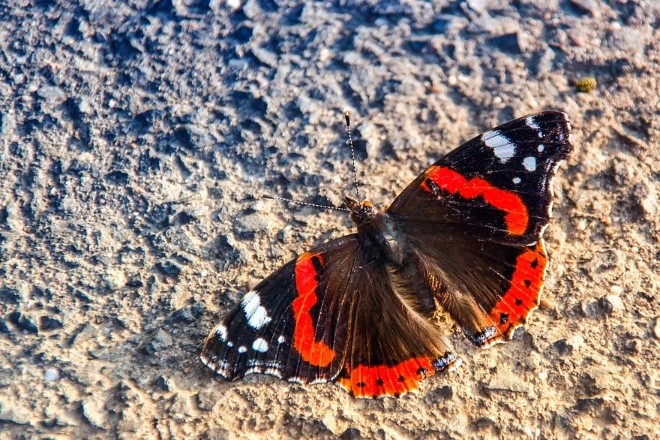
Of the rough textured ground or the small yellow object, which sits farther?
the small yellow object

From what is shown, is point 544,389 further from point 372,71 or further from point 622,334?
point 372,71

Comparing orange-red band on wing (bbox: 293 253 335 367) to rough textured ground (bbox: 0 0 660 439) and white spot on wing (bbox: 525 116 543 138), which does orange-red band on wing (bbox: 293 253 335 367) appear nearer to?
rough textured ground (bbox: 0 0 660 439)

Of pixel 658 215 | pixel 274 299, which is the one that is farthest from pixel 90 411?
pixel 658 215

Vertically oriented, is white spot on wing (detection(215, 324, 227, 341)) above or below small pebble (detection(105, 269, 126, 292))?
below

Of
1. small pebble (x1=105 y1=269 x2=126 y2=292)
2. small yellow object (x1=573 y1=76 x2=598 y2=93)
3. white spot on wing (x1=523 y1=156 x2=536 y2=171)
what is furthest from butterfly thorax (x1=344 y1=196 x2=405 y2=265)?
small yellow object (x1=573 y1=76 x2=598 y2=93)

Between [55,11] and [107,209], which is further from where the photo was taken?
[55,11]

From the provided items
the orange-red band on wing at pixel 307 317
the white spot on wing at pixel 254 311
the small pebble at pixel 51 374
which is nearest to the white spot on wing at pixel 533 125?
the orange-red band on wing at pixel 307 317

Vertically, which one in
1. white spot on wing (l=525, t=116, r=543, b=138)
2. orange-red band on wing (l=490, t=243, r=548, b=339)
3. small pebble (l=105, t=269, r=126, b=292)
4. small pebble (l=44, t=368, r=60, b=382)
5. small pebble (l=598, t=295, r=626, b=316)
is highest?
white spot on wing (l=525, t=116, r=543, b=138)
